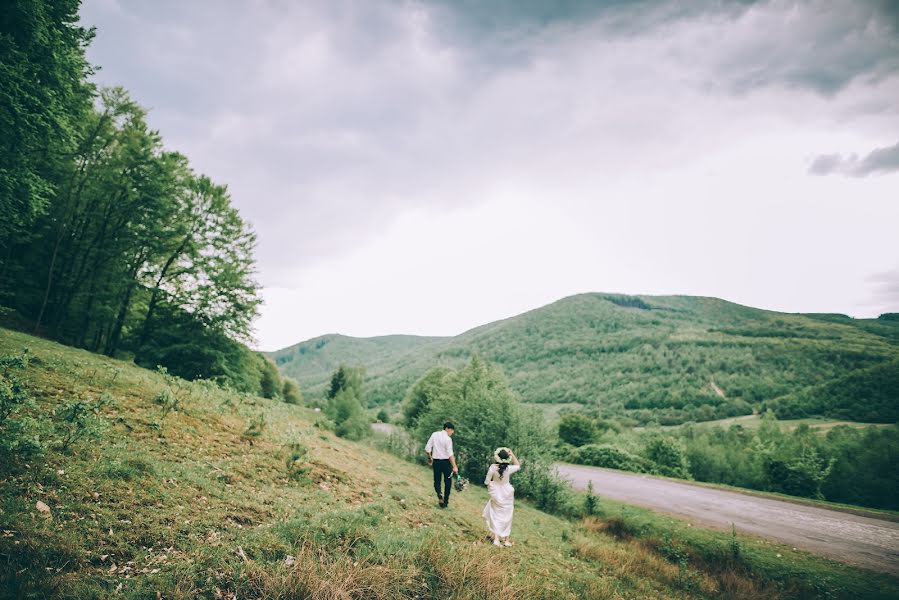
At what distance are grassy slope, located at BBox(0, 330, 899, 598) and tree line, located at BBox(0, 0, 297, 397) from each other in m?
11.1

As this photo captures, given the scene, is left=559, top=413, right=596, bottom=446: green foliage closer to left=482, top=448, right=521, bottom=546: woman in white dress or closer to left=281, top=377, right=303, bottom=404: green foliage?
left=482, top=448, right=521, bottom=546: woman in white dress

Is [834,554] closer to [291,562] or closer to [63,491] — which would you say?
[291,562]

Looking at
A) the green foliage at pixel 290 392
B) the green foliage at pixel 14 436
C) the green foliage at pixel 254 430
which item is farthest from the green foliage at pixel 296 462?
the green foliage at pixel 290 392

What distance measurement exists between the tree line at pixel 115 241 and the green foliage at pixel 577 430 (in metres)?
38.7

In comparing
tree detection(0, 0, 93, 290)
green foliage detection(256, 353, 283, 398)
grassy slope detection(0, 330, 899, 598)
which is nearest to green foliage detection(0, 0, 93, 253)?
tree detection(0, 0, 93, 290)

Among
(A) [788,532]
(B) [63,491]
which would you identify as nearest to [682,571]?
(A) [788,532]

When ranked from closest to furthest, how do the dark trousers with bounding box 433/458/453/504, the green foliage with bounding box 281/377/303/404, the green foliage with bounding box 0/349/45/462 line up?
the green foliage with bounding box 0/349/45/462, the dark trousers with bounding box 433/458/453/504, the green foliage with bounding box 281/377/303/404

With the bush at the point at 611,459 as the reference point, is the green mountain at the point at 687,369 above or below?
above

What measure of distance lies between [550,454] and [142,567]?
794 inches

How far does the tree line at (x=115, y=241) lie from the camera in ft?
49.1

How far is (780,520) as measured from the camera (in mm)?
17562

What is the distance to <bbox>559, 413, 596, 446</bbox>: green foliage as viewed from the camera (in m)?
47.7

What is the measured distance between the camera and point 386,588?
5211 millimetres

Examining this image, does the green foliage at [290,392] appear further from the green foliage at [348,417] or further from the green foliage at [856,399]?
the green foliage at [856,399]
